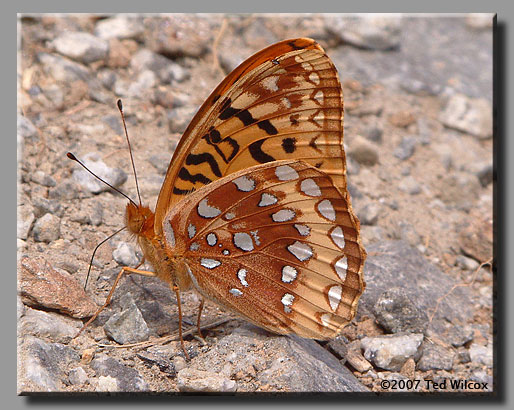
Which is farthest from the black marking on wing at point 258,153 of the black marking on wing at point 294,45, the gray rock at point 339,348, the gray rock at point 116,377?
the gray rock at point 116,377

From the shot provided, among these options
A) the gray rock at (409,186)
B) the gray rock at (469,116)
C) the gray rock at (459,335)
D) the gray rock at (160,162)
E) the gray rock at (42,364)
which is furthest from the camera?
the gray rock at (469,116)

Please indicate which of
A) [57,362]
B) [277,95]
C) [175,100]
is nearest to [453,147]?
[175,100]

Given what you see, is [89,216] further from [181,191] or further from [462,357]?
[462,357]

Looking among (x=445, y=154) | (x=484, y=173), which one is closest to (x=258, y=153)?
(x=445, y=154)

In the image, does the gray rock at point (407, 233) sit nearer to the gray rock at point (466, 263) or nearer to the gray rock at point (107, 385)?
the gray rock at point (466, 263)

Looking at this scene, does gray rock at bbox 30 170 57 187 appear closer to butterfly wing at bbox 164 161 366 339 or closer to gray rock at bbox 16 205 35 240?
gray rock at bbox 16 205 35 240

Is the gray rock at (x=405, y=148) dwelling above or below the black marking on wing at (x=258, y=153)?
above

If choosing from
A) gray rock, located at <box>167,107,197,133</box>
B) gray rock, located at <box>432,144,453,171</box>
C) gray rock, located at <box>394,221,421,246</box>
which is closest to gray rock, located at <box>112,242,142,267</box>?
gray rock, located at <box>167,107,197,133</box>

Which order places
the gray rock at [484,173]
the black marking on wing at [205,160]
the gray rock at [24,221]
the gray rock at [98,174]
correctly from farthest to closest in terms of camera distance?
the gray rock at [484,173] < the gray rock at [98,174] < the gray rock at [24,221] < the black marking on wing at [205,160]
